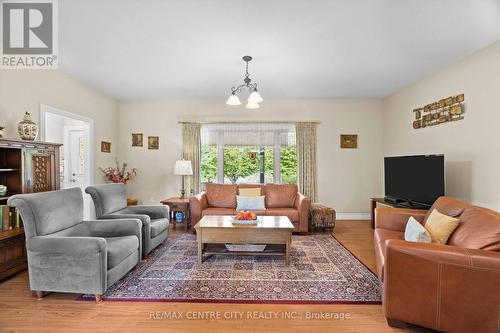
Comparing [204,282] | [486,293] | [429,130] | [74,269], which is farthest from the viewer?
[429,130]

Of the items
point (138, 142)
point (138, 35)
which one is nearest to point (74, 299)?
point (138, 35)

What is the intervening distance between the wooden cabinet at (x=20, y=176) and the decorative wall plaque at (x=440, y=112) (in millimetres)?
5745

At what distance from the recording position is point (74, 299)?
91.0 inches

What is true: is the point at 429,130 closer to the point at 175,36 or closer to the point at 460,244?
the point at 460,244

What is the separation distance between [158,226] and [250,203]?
1743mm

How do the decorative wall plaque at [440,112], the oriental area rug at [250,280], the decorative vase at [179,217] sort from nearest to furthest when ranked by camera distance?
1. the oriental area rug at [250,280]
2. the decorative wall plaque at [440,112]
3. the decorative vase at [179,217]

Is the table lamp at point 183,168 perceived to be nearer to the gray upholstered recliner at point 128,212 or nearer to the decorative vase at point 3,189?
the gray upholstered recliner at point 128,212

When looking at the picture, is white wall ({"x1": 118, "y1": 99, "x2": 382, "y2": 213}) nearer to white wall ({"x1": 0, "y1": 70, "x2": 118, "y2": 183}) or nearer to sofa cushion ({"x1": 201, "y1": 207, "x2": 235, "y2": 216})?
white wall ({"x1": 0, "y1": 70, "x2": 118, "y2": 183})

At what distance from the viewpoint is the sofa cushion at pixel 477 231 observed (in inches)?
72.6

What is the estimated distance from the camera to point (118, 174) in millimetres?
5074

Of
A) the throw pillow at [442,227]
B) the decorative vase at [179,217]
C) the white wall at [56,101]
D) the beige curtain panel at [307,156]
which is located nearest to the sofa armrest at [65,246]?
the white wall at [56,101]

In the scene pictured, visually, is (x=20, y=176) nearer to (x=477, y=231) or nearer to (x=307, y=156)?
(x=477, y=231)

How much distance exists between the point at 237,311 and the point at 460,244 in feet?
6.62

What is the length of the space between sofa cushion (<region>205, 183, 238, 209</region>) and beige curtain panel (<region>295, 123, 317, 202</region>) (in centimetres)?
158
